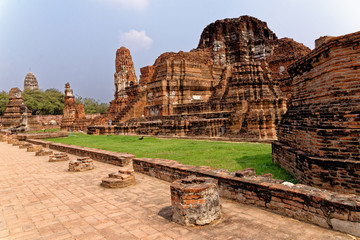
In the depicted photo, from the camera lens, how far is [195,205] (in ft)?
10.3

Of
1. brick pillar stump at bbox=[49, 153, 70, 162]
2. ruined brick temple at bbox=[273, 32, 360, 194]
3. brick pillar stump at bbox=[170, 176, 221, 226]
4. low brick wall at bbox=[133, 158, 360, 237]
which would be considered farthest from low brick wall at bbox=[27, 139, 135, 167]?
ruined brick temple at bbox=[273, 32, 360, 194]

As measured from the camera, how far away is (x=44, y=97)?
47.6 metres

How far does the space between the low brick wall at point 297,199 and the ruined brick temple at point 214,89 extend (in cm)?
781

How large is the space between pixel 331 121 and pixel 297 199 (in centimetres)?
151

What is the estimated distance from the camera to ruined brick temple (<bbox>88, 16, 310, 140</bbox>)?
41.5 feet

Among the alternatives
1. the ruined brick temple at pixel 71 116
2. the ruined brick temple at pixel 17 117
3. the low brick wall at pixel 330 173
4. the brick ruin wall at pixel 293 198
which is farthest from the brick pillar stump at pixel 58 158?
the ruined brick temple at pixel 17 117

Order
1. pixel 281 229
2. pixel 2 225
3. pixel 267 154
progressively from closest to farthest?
pixel 281 229 → pixel 2 225 → pixel 267 154

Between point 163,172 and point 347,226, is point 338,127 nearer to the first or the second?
point 347,226

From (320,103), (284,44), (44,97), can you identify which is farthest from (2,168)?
(44,97)

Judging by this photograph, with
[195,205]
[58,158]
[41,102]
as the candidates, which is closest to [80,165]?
[58,158]

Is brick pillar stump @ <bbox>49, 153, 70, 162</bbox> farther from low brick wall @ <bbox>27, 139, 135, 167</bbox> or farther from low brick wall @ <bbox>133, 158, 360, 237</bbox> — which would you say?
low brick wall @ <bbox>133, 158, 360, 237</bbox>

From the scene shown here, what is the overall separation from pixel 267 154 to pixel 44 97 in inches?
1931

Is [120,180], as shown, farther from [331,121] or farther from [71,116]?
[71,116]

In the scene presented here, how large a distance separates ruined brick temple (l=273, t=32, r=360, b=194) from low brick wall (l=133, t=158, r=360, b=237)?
69cm
